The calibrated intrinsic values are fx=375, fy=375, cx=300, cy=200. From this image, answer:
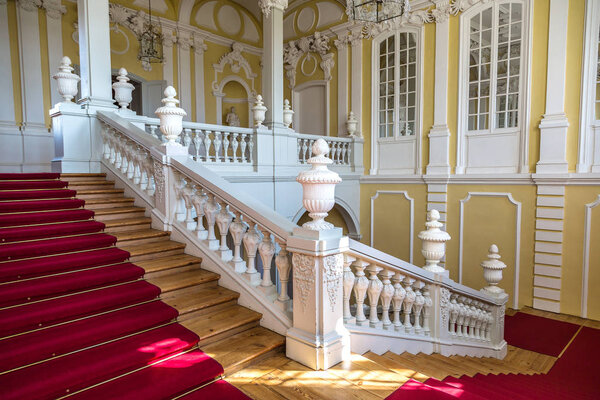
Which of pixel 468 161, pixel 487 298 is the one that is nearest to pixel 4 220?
pixel 487 298

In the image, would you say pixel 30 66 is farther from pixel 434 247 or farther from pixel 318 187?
pixel 434 247

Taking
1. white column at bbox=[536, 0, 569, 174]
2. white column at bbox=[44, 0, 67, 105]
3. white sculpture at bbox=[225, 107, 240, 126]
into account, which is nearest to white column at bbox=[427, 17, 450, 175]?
white column at bbox=[536, 0, 569, 174]

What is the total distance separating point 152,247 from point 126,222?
0.59 metres

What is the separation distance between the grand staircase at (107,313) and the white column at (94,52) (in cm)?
193

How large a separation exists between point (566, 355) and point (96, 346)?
20.4ft

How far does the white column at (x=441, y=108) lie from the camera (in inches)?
321

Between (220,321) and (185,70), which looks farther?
(185,70)

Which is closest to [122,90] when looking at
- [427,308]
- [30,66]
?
[30,66]

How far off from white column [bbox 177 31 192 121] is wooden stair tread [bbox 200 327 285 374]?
27.7ft

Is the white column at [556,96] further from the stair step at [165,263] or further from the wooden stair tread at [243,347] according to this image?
the stair step at [165,263]

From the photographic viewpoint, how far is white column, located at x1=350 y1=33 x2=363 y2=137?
377 inches

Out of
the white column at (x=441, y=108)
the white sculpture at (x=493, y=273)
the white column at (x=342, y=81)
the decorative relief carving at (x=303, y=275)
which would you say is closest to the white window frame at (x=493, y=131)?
the white column at (x=441, y=108)

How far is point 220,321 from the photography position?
2896 millimetres

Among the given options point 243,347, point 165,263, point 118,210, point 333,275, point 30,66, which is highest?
point 30,66
